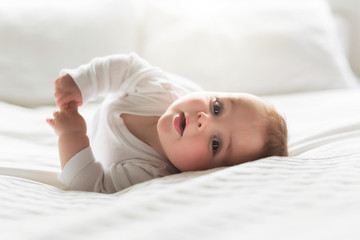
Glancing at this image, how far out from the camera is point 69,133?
3.52 feet

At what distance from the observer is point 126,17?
5.88 feet

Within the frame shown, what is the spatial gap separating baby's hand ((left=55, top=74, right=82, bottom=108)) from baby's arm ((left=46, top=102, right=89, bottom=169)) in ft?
0.07

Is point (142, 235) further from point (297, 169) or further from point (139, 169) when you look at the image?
point (139, 169)

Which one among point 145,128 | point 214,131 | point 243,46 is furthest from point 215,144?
point 243,46

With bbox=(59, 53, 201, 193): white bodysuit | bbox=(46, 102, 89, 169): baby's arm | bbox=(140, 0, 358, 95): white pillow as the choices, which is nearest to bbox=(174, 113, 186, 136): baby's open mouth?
bbox=(59, 53, 201, 193): white bodysuit

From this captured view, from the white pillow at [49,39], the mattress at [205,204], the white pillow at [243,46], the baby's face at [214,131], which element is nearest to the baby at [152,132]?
the baby's face at [214,131]

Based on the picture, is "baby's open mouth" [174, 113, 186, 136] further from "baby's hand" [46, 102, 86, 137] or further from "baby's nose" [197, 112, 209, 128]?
"baby's hand" [46, 102, 86, 137]

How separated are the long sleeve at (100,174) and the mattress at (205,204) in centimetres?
5

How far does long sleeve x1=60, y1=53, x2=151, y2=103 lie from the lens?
118 centimetres

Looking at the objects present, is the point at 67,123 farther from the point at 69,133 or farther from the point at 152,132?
the point at 152,132

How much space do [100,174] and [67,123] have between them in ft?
0.53

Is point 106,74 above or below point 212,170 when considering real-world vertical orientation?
above

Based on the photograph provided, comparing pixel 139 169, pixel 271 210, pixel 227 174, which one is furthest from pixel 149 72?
pixel 271 210

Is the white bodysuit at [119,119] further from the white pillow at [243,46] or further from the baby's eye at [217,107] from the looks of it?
the white pillow at [243,46]
